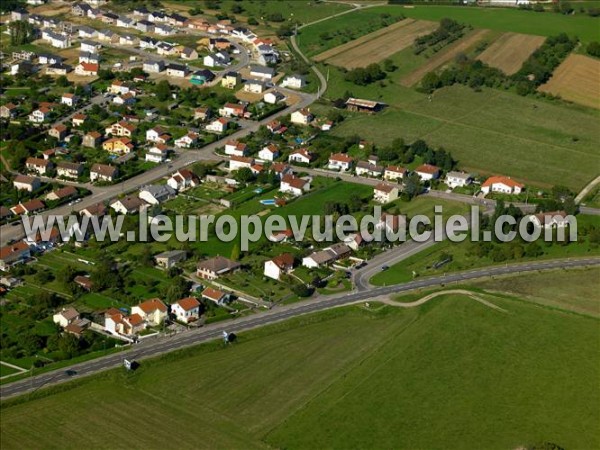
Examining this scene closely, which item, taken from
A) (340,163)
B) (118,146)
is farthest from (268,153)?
(118,146)

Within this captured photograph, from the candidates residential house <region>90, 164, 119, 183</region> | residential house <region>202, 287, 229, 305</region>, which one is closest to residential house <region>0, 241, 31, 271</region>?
residential house <region>202, 287, 229, 305</region>

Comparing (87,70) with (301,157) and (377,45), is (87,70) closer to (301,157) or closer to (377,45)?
(301,157)

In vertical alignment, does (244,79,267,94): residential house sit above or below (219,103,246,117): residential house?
above

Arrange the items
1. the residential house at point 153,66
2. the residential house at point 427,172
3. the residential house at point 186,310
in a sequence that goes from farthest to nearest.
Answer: the residential house at point 153,66 → the residential house at point 427,172 → the residential house at point 186,310

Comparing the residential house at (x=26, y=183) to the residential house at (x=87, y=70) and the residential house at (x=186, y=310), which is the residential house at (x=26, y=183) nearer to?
the residential house at (x=186, y=310)

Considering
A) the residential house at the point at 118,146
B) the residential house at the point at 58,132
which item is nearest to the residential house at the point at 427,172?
the residential house at the point at 118,146

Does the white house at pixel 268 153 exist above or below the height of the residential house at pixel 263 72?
below

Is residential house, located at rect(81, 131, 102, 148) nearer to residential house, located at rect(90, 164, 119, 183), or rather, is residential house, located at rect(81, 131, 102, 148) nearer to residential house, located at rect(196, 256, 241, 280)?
residential house, located at rect(90, 164, 119, 183)
